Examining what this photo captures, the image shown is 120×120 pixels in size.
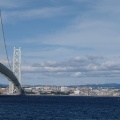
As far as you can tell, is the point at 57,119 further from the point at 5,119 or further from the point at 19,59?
the point at 19,59

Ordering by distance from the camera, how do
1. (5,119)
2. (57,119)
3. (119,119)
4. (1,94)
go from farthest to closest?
(1,94) < (119,119) < (57,119) < (5,119)

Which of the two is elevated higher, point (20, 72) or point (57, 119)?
point (20, 72)

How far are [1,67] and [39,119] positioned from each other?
1024 inches

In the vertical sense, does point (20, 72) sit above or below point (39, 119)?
above

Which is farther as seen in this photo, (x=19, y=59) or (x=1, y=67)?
(x=19, y=59)

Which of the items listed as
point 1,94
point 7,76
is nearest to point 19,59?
point 1,94

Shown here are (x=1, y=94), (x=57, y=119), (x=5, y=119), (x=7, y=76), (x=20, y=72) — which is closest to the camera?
(x=7, y=76)

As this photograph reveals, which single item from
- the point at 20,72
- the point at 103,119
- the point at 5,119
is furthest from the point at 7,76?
the point at 20,72

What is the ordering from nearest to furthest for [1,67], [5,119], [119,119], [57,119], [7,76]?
[1,67], [7,76], [5,119], [57,119], [119,119]

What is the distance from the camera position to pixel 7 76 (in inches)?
1195

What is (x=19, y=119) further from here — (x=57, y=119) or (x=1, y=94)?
(x=1, y=94)

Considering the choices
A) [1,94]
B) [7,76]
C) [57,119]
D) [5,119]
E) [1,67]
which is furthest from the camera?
[1,94]

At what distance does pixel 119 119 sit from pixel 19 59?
54.9m

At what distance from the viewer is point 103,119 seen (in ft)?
181
